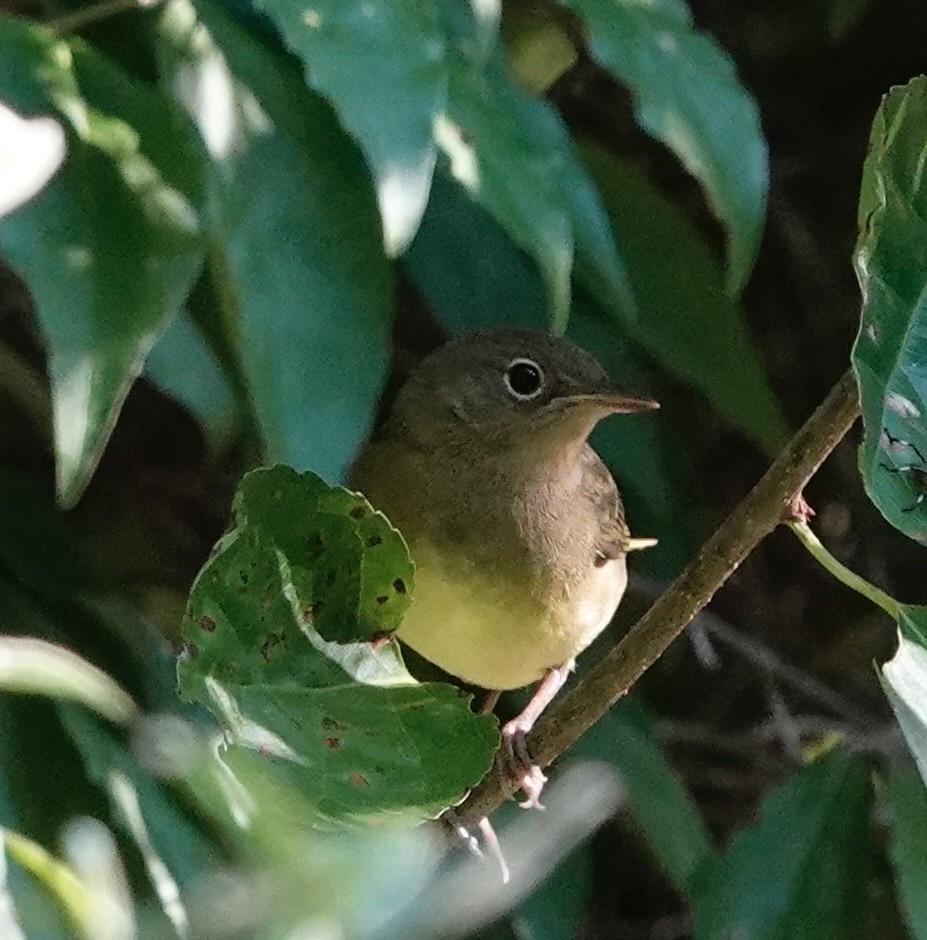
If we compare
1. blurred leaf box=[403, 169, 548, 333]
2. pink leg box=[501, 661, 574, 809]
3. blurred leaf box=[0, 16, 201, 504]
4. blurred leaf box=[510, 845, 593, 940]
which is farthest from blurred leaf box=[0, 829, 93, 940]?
blurred leaf box=[510, 845, 593, 940]

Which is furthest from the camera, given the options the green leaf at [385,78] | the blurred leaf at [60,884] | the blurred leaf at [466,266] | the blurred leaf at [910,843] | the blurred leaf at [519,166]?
the blurred leaf at [466,266]

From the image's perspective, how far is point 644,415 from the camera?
181 cm

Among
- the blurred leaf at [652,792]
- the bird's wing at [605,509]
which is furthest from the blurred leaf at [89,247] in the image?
the blurred leaf at [652,792]

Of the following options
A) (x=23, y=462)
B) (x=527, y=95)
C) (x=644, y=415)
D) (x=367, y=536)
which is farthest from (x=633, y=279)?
(x=367, y=536)

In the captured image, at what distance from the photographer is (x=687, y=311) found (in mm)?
1746

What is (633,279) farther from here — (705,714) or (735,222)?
(705,714)

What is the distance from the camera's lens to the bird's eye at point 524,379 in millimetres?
1589

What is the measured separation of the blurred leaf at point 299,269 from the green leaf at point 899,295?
0.48 meters

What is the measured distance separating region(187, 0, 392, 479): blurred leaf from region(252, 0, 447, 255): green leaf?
142 mm

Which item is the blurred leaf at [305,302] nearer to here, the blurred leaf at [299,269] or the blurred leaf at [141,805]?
the blurred leaf at [299,269]

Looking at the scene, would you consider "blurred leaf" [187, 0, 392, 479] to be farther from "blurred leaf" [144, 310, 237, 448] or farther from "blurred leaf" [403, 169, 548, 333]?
"blurred leaf" [403, 169, 548, 333]

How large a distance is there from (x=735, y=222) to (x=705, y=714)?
1.33m

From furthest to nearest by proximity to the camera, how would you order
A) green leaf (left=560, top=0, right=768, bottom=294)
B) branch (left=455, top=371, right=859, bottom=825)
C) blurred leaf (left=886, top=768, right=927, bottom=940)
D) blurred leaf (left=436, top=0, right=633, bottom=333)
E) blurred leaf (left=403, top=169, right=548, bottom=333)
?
1. blurred leaf (left=403, top=169, right=548, bottom=333)
2. blurred leaf (left=886, top=768, right=927, bottom=940)
3. green leaf (left=560, top=0, right=768, bottom=294)
4. blurred leaf (left=436, top=0, right=633, bottom=333)
5. branch (left=455, top=371, right=859, bottom=825)

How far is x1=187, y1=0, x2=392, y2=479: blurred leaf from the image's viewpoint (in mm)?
1126
